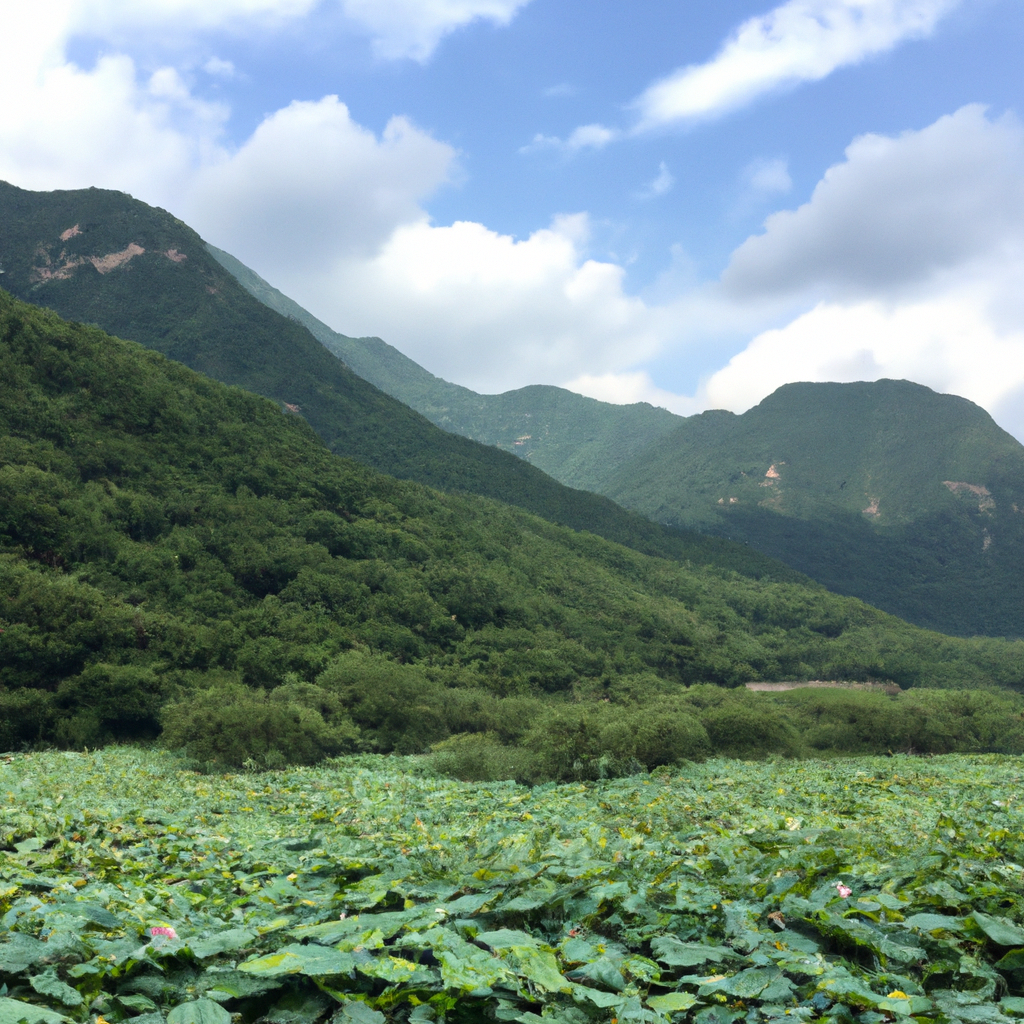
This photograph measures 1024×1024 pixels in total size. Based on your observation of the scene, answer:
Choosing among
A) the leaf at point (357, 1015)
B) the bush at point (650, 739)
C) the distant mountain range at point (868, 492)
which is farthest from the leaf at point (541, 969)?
the distant mountain range at point (868, 492)

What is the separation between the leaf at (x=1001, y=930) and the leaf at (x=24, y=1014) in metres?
3.72

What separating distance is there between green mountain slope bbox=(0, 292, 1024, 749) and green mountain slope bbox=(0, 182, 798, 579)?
2079 centimetres

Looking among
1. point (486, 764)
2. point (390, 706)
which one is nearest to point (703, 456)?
point (390, 706)

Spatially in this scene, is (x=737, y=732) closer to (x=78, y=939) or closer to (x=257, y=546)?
(x=78, y=939)

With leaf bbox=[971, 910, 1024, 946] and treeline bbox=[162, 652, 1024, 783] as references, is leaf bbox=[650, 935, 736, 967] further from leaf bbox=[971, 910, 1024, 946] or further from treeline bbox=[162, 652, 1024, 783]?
treeline bbox=[162, 652, 1024, 783]

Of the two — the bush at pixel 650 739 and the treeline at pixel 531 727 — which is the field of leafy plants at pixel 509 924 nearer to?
the bush at pixel 650 739

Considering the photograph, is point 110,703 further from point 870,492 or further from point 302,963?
point 870,492

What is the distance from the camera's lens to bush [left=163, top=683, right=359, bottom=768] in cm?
2045

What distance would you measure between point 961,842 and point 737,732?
20.1 m

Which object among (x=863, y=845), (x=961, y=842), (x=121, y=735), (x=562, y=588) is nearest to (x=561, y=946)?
(x=863, y=845)

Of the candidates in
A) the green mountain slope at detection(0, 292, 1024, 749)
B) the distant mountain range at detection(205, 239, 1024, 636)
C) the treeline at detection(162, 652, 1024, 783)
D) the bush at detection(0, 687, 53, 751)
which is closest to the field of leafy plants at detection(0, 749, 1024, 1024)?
the treeline at detection(162, 652, 1024, 783)

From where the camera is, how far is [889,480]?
16050cm

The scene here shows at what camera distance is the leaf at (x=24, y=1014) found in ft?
7.54

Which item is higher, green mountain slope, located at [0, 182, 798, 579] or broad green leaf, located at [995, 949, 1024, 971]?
green mountain slope, located at [0, 182, 798, 579]
